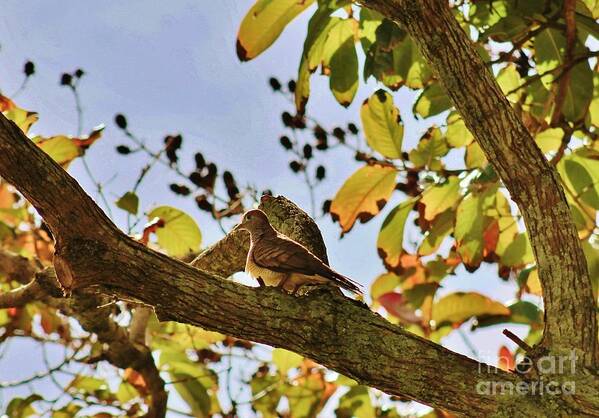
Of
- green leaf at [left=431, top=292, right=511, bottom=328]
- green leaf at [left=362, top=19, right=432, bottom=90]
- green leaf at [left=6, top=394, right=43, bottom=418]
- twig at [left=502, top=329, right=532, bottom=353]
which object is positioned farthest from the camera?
green leaf at [left=6, top=394, right=43, bottom=418]

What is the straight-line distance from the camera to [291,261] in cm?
282

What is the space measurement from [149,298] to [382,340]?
0.73 metres

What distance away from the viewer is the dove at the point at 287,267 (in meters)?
2.75

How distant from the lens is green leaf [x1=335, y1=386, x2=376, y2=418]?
161 inches

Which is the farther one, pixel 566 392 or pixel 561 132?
pixel 561 132

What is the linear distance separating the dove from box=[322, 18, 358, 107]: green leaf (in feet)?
3.15

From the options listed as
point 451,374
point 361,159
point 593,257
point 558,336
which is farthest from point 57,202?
point 593,257

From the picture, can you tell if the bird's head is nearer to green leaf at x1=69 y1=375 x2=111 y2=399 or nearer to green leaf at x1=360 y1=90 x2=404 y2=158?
green leaf at x1=360 y1=90 x2=404 y2=158

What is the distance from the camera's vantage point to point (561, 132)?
3.89m

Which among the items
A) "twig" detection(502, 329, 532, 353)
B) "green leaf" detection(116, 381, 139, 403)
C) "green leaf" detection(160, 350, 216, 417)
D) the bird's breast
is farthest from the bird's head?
"green leaf" detection(116, 381, 139, 403)

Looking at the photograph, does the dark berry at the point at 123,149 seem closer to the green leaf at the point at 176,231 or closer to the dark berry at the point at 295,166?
the green leaf at the point at 176,231

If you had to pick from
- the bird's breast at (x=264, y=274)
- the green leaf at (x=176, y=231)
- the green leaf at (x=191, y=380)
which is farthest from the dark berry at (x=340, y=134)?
the bird's breast at (x=264, y=274)

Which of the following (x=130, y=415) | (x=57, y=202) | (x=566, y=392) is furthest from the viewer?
(x=130, y=415)

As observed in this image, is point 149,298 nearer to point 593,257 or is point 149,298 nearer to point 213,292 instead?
point 213,292
